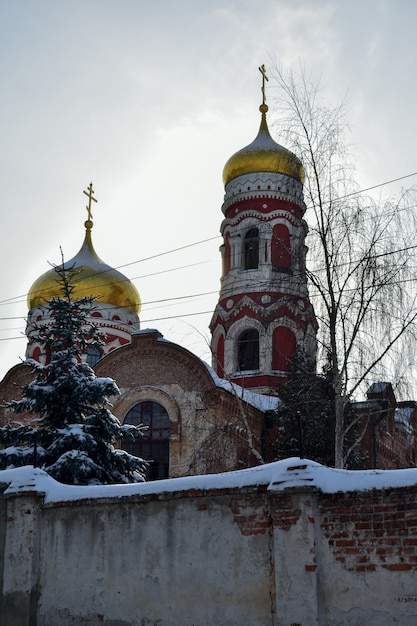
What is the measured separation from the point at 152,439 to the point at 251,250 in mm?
8343

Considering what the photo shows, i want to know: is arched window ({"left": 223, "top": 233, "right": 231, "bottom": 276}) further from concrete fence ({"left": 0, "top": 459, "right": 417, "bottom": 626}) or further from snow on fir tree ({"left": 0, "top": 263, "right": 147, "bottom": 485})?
concrete fence ({"left": 0, "top": 459, "right": 417, "bottom": 626})

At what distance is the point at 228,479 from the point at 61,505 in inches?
84.5

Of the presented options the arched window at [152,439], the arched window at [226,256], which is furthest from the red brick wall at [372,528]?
the arched window at [226,256]

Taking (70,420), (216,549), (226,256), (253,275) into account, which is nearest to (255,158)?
(226,256)

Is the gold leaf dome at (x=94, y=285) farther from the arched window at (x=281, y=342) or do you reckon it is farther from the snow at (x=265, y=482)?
the snow at (x=265, y=482)

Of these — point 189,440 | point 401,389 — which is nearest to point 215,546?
point 401,389

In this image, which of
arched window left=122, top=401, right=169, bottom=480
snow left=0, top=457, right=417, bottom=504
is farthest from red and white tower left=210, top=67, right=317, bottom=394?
snow left=0, top=457, right=417, bottom=504

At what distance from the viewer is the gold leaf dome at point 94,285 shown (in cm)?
3359

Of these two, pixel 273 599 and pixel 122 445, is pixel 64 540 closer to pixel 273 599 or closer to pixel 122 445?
pixel 273 599

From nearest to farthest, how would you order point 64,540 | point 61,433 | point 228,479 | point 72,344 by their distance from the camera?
point 228,479 < point 64,540 < point 61,433 < point 72,344

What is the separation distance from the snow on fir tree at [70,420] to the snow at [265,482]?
4554 millimetres

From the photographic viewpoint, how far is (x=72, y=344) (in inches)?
625

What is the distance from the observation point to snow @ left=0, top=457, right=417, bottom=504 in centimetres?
747

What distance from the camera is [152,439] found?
22.8 metres
